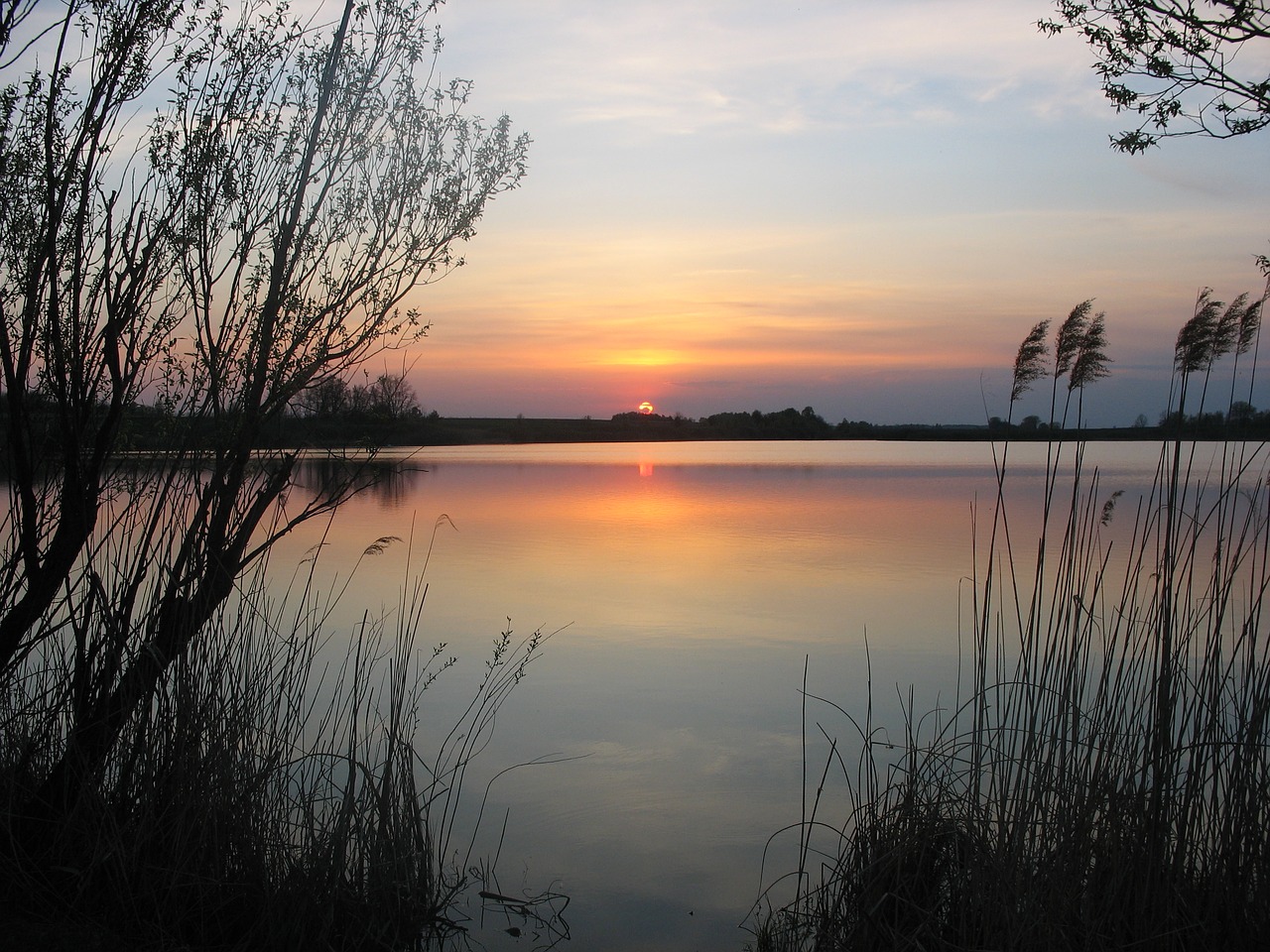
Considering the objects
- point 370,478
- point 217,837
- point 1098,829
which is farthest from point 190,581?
point 370,478

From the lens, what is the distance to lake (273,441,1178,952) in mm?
3984

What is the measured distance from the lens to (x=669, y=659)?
7.02m

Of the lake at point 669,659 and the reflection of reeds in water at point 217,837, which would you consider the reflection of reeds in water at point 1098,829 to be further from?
the reflection of reeds in water at point 217,837

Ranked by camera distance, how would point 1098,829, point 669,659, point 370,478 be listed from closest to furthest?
point 1098,829, point 669,659, point 370,478

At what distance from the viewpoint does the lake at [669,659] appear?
3984 millimetres

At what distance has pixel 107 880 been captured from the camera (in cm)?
298

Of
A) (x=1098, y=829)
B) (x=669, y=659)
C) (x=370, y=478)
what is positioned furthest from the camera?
(x=370, y=478)

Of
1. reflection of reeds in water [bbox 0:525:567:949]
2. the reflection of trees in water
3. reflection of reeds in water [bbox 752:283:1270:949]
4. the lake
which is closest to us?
reflection of reeds in water [bbox 752:283:1270:949]

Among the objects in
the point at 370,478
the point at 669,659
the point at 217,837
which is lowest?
the point at 669,659

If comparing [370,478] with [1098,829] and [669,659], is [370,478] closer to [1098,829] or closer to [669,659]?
[669,659]

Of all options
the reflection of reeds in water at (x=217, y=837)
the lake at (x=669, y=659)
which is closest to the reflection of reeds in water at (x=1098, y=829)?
the lake at (x=669, y=659)

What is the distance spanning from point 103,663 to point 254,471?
2.91ft

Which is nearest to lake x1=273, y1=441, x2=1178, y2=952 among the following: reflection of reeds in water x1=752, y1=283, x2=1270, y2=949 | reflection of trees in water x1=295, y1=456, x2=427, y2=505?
reflection of trees in water x1=295, y1=456, x2=427, y2=505

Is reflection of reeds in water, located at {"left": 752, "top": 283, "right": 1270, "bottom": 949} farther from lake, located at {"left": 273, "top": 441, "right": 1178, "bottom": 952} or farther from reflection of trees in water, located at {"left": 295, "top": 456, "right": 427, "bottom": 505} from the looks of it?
reflection of trees in water, located at {"left": 295, "top": 456, "right": 427, "bottom": 505}
